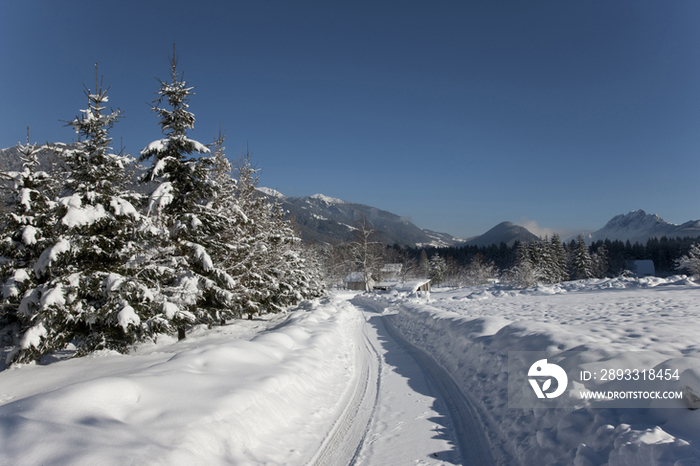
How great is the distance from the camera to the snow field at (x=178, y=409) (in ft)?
11.1

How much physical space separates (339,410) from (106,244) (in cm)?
872

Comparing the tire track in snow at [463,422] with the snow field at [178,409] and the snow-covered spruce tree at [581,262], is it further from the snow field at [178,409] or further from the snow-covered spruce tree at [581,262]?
the snow-covered spruce tree at [581,262]

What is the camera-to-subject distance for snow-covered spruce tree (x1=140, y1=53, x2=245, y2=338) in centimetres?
1155

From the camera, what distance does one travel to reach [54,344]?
902cm

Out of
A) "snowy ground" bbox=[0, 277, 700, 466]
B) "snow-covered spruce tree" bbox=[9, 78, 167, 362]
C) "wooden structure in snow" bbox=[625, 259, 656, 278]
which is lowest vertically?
"wooden structure in snow" bbox=[625, 259, 656, 278]

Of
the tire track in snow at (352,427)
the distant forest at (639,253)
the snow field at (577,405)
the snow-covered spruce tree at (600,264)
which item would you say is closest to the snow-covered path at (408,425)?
the tire track in snow at (352,427)

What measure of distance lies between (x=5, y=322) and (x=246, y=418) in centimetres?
1117

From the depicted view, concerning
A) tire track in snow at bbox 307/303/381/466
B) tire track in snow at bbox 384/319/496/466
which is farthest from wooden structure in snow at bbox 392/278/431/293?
tire track in snow at bbox 307/303/381/466

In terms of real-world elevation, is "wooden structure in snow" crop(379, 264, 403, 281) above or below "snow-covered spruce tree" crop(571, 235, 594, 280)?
below

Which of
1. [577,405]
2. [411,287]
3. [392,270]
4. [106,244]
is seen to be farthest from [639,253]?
[106,244]

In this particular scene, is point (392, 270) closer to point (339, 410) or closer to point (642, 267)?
point (642, 267)
